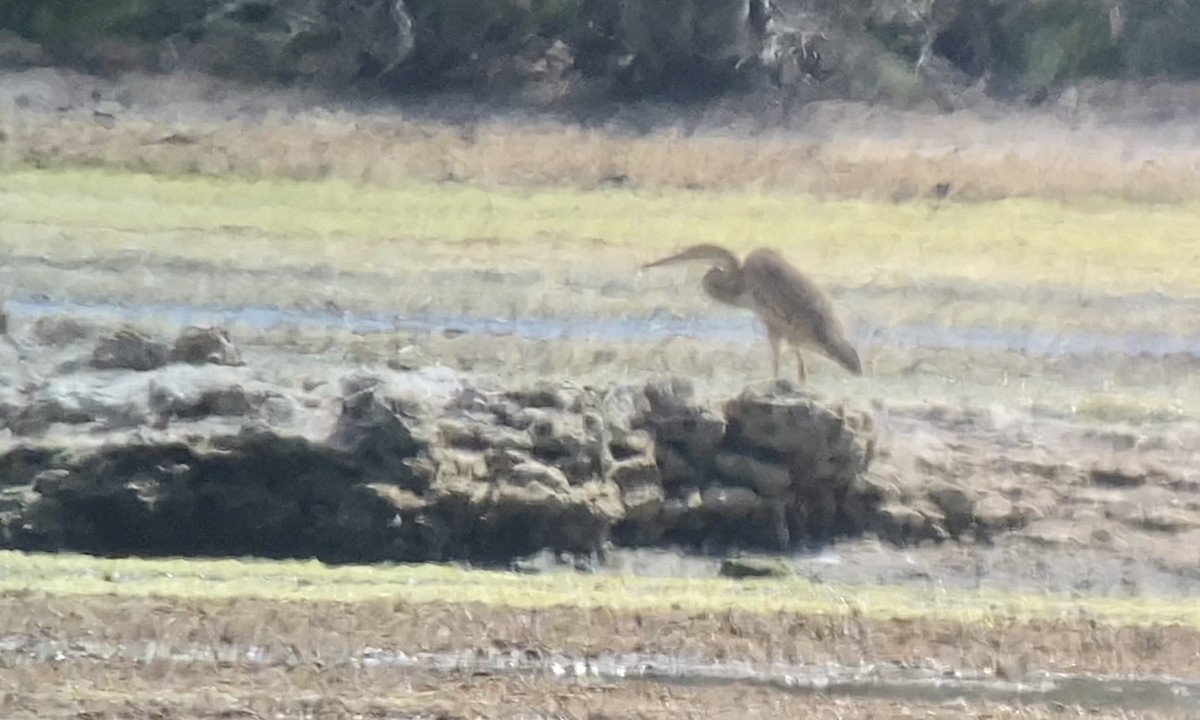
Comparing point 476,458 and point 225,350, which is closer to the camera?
point 476,458

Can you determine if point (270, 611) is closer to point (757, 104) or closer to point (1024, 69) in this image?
point (757, 104)

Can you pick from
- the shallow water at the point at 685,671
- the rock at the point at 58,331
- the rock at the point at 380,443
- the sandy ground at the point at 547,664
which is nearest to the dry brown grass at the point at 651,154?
the rock at the point at 58,331

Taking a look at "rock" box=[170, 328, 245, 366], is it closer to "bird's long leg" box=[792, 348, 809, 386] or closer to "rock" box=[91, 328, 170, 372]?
"rock" box=[91, 328, 170, 372]

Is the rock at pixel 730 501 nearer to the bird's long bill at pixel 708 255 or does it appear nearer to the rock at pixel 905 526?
the rock at pixel 905 526

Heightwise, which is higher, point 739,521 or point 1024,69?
point 1024,69

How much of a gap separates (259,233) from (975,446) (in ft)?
18.9

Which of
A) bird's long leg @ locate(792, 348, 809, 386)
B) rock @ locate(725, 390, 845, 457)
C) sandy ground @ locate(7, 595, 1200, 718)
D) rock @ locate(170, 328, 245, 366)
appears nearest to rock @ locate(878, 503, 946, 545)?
rock @ locate(725, 390, 845, 457)

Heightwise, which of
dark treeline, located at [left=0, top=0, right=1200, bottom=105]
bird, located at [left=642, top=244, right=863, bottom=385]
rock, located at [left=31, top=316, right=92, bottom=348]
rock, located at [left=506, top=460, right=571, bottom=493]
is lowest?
rock, located at [left=506, top=460, right=571, bottom=493]

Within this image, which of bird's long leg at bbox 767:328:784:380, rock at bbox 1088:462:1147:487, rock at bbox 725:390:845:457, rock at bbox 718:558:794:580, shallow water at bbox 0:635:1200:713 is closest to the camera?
shallow water at bbox 0:635:1200:713

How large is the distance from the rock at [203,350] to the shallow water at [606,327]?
2457 millimetres

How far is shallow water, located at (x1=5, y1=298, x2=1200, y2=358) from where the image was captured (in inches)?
441

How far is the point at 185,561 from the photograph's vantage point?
712cm

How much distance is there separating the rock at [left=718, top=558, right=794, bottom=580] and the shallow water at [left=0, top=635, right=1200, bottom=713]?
133 centimetres

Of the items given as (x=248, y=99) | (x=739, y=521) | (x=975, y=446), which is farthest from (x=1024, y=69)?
(x=739, y=521)
